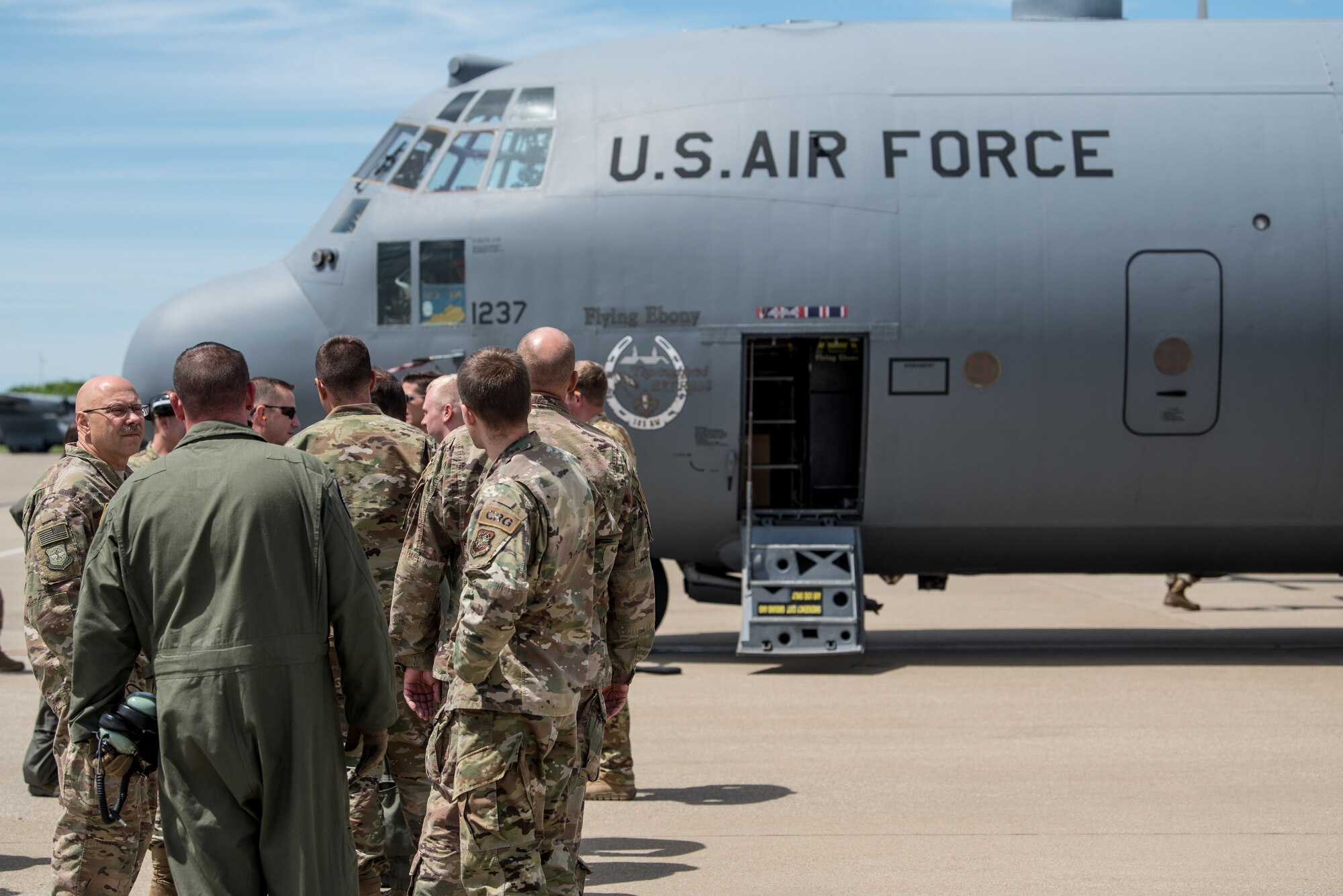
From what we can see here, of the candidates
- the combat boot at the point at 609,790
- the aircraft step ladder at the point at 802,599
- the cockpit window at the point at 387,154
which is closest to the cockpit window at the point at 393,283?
the cockpit window at the point at 387,154

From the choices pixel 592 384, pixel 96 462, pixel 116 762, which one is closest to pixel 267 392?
pixel 96 462

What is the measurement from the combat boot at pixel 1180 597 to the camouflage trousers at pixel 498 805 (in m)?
11.7

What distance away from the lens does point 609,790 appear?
7.15m

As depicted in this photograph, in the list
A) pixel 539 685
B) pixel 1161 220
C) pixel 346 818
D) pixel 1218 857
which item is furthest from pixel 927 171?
pixel 346 818

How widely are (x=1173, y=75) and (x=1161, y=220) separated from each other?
1.26 meters

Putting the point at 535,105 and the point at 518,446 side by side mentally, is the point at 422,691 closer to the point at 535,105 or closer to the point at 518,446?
the point at 518,446

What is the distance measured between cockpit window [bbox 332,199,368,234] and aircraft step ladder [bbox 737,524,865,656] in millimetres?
3931

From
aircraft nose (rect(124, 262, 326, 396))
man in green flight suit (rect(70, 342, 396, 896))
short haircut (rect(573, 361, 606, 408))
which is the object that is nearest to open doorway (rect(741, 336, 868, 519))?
aircraft nose (rect(124, 262, 326, 396))

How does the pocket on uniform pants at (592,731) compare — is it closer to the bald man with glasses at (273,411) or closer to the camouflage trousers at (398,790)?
the camouflage trousers at (398,790)

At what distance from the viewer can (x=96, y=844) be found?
4.66 m

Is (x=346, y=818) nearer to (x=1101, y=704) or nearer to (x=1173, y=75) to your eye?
(x=1101, y=704)

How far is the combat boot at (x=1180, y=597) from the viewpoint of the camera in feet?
49.0

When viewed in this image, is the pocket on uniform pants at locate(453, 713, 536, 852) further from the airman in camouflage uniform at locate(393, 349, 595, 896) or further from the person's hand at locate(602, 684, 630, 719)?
the person's hand at locate(602, 684, 630, 719)

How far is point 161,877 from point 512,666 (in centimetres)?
160
